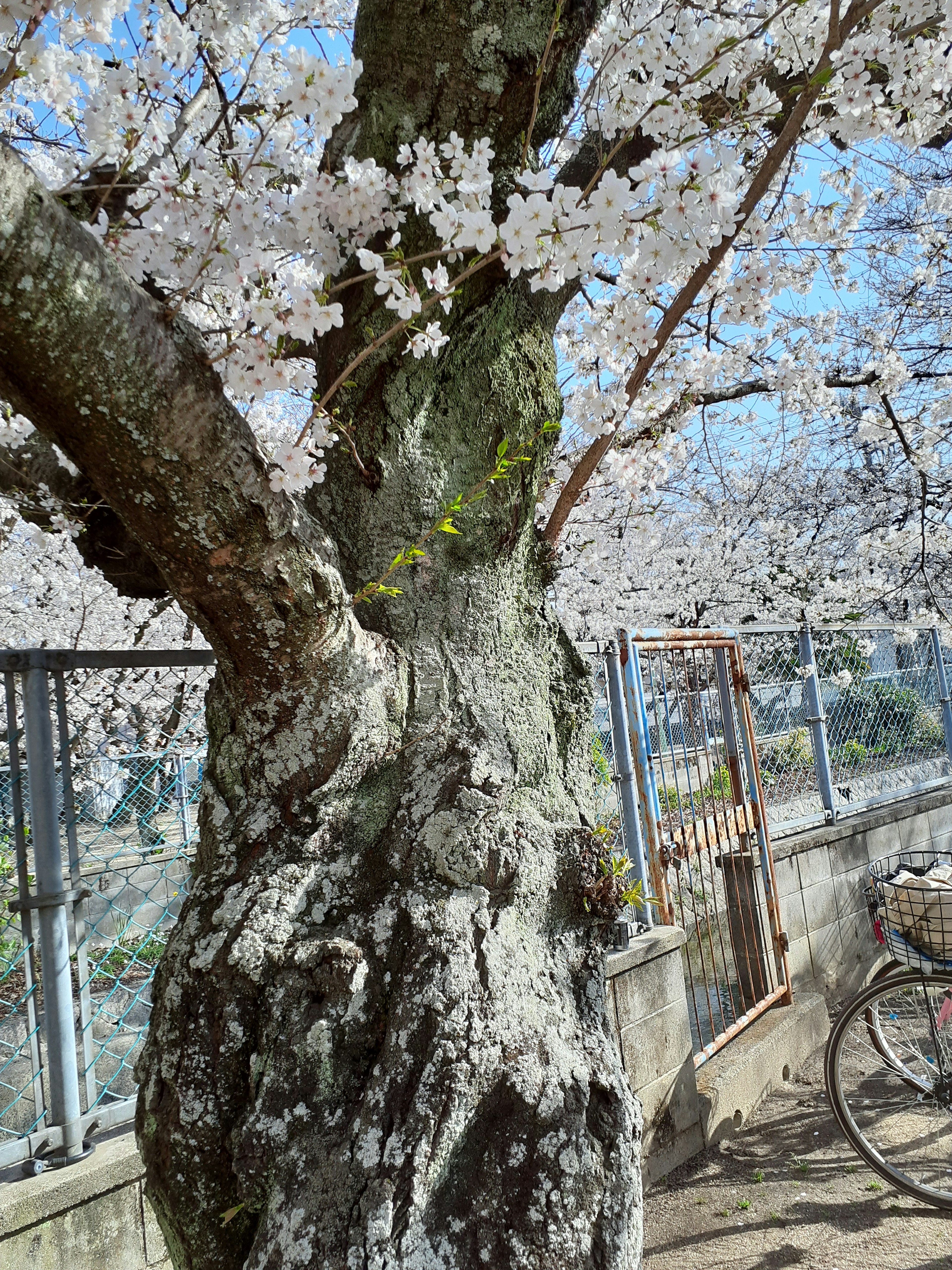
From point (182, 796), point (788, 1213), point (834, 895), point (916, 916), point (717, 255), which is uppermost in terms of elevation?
point (717, 255)

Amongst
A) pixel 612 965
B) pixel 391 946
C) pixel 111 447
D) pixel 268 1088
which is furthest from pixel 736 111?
pixel 612 965

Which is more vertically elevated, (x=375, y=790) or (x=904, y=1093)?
(x=375, y=790)

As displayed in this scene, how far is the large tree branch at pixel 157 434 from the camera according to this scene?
1.45 meters

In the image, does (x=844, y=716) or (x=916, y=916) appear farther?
(x=844, y=716)

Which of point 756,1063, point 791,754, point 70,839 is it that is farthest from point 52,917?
point 791,754

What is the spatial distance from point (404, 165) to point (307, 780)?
1.65 m

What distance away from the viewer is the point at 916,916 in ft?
11.4

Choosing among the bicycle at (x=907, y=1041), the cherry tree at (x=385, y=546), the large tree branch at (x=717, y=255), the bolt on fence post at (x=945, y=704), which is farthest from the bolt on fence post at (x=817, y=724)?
the large tree branch at (x=717, y=255)

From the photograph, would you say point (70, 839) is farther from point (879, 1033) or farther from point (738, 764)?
point (738, 764)

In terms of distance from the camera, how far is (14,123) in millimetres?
4852

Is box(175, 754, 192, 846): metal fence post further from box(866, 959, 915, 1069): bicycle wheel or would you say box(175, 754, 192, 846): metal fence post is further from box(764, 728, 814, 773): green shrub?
box(764, 728, 814, 773): green shrub

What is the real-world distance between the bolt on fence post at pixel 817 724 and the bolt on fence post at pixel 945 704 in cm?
253

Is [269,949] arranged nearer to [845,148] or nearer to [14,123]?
[845,148]

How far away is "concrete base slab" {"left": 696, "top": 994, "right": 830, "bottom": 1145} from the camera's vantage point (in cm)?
409
